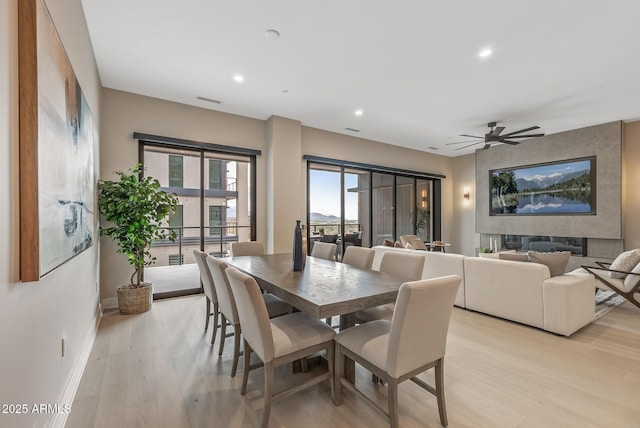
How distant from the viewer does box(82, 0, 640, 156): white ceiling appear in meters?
2.46

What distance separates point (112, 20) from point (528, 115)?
5965 millimetres

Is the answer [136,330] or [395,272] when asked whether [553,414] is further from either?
[136,330]

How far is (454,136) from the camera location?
621 cm

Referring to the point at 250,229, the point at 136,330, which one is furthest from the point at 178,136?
the point at 136,330

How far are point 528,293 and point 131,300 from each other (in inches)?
187

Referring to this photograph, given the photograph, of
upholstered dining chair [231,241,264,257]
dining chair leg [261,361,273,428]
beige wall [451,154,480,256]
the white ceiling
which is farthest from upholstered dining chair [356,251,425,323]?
beige wall [451,154,480,256]

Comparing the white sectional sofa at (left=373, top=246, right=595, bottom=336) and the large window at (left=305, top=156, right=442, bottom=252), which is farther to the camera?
the large window at (left=305, top=156, right=442, bottom=252)

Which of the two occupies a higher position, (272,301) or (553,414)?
(272,301)

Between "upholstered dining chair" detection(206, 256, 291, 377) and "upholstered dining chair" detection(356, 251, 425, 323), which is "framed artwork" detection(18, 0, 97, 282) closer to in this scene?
"upholstered dining chair" detection(206, 256, 291, 377)

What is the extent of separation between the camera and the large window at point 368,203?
602 centimetres

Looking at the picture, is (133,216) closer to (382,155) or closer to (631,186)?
(382,155)

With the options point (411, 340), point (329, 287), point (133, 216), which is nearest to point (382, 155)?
point (133, 216)

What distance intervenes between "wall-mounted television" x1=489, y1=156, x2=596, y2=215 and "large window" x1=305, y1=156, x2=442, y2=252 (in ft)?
5.10

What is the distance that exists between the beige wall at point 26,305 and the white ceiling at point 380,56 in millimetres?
959
